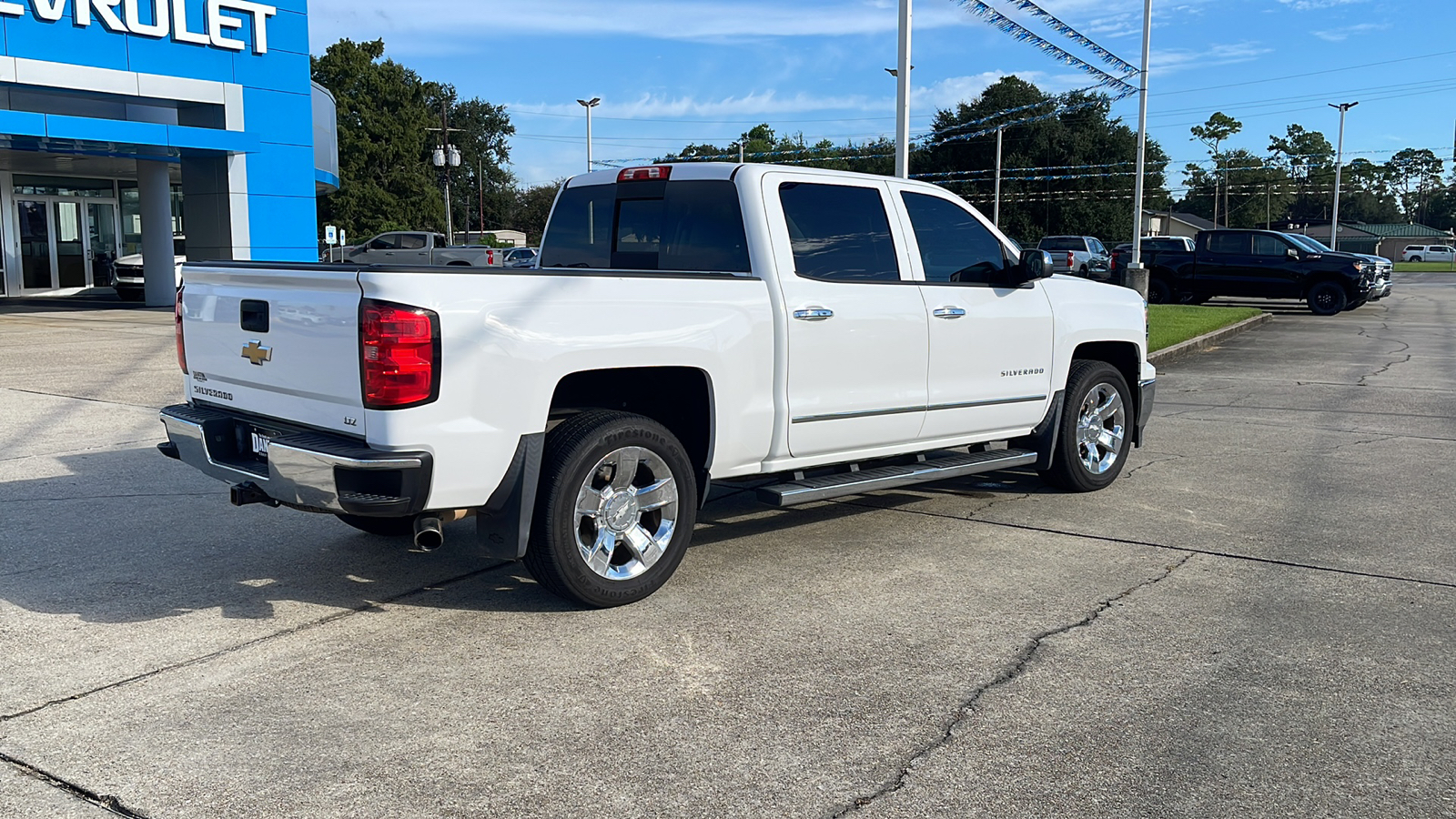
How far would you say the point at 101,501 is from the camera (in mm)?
6953

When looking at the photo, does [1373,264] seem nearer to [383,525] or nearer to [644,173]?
[644,173]

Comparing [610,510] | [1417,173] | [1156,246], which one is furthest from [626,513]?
[1417,173]

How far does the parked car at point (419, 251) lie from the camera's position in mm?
33250

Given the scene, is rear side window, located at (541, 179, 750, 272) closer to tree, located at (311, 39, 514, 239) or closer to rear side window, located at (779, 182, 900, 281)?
rear side window, located at (779, 182, 900, 281)

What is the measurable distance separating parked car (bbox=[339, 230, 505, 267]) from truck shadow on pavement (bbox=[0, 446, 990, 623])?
26.2 metres

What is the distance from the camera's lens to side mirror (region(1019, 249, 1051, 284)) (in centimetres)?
666

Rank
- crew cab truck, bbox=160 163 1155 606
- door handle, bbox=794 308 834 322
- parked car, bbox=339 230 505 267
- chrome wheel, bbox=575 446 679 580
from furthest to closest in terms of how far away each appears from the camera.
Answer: parked car, bbox=339 230 505 267 → door handle, bbox=794 308 834 322 → chrome wheel, bbox=575 446 679 580 → crew cab truck, bbox=160 163 1155 606

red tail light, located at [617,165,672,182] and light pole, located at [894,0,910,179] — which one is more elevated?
light pole, located at [894,0,910,179]

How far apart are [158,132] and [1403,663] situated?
2238cm

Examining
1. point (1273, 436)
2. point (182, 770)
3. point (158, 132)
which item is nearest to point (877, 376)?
point (182, 770)

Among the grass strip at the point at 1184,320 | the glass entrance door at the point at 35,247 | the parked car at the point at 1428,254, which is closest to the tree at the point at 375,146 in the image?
the glass entrance door at the point at 35,247

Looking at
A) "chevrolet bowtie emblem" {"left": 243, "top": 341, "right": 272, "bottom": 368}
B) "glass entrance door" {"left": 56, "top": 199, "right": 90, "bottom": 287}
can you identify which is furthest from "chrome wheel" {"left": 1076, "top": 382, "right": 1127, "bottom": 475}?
"glass entrance door" {"left": 56, "top": 199, "right": 90, "bottom": 287}

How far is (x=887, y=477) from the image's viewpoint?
19.9 ft

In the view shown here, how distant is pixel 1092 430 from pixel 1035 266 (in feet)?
4.63
